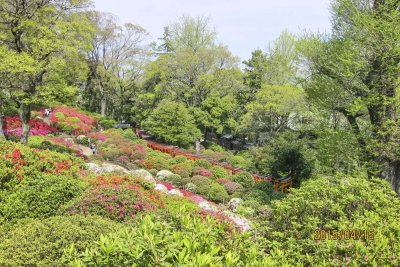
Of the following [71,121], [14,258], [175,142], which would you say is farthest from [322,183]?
[71,121]

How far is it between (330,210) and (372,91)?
6.04 m

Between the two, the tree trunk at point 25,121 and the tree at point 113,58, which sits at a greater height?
the tree at point 113,58

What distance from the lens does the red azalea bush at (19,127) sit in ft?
61.1

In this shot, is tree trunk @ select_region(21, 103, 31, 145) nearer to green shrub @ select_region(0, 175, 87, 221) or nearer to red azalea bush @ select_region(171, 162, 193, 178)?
red azalea bush @ select_region(171, 162, 193, 178)

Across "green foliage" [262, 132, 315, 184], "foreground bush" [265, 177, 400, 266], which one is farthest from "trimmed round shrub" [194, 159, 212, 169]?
"foreground bush" [265, 177, 400, 266]

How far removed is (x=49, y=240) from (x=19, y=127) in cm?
1786

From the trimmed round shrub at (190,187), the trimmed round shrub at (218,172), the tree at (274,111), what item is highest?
the tree at (274,111)

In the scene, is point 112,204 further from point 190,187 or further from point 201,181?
point 201,181

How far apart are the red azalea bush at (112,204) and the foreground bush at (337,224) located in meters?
3.02

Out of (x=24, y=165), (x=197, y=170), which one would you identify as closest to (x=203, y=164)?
(x=197, y=170)

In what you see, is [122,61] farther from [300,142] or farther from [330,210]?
[330,210]

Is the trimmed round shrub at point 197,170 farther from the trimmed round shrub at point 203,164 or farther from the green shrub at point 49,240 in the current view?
the green shrub at point 49,240

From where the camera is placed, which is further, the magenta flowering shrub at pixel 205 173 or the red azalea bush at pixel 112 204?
the magenta flowering shrub at pixel 205 173

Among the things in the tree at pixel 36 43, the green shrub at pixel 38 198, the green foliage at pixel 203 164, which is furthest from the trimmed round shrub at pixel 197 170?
the green shrub at pixel 38 198
